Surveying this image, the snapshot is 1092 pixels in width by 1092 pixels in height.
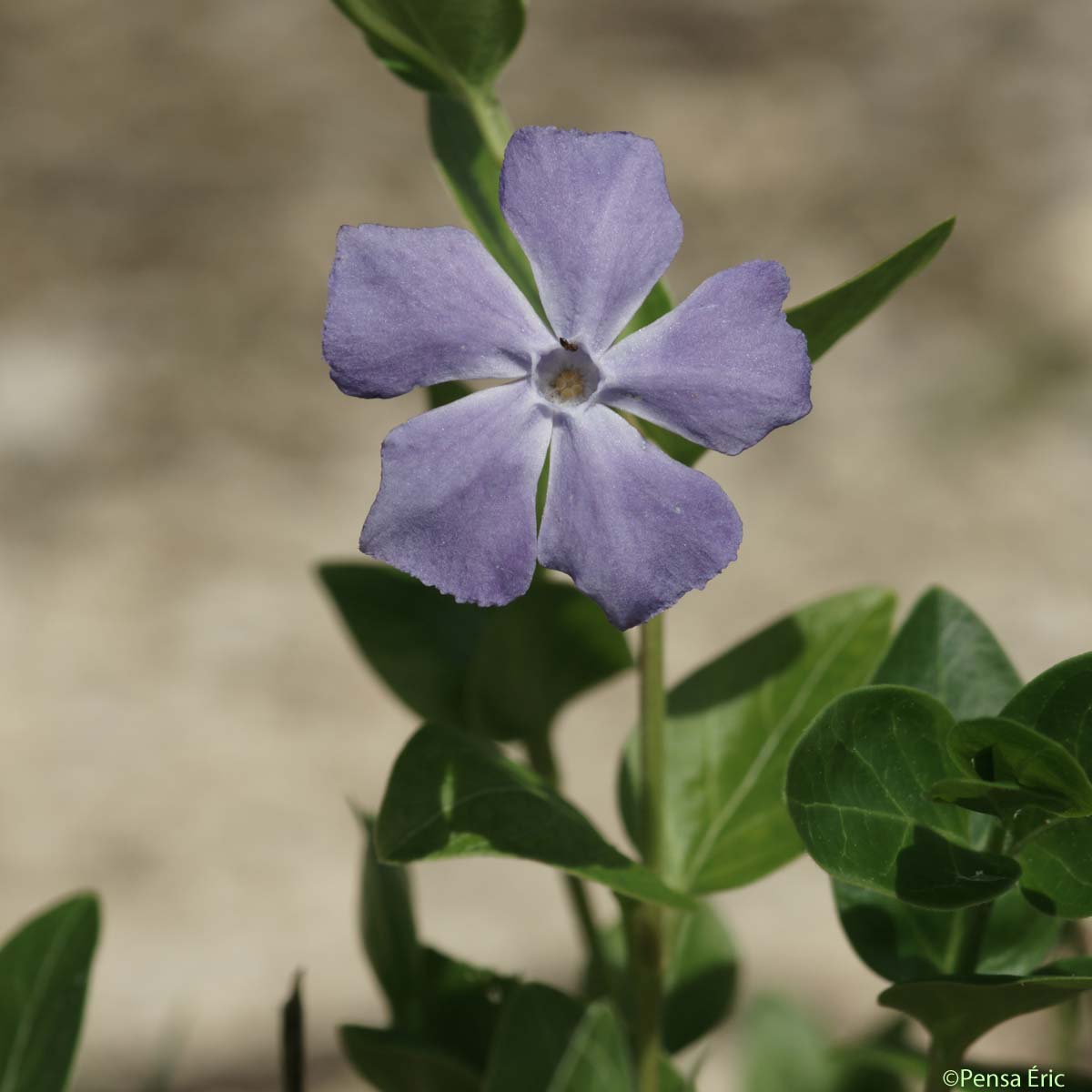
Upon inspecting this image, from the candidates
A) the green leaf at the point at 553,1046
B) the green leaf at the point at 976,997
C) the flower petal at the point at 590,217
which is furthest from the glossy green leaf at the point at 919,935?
the flower petal at the point at 590,217

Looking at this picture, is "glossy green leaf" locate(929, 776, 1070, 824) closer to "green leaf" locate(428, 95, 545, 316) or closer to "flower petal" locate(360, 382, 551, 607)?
"flower petal" locate(360, 382, 551, 607)

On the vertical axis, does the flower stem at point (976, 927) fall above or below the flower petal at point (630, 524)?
below

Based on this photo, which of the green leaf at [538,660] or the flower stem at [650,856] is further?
the green leaf at [538,660]

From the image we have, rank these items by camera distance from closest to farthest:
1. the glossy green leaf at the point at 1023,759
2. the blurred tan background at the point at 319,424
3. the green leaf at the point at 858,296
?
the glossy green leaf at the point at 1023,759 < the green leaf at the point at 858,296 < the blurred tan background at the point at 319,424

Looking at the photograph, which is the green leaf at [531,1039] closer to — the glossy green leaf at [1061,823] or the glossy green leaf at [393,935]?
the glossy green leaf at [393,935]

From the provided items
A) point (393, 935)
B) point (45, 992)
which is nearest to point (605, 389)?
point (393, 935)

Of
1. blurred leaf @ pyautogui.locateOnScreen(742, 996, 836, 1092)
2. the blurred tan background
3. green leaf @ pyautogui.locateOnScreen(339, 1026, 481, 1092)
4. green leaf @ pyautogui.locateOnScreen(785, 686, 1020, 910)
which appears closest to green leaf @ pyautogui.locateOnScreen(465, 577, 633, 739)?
green leaf @ pyautogui.locateOnScreen(339, 1026, 481, 1092)

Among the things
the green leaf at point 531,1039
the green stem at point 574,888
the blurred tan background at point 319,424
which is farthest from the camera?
the blurred tan background at point 319,424
